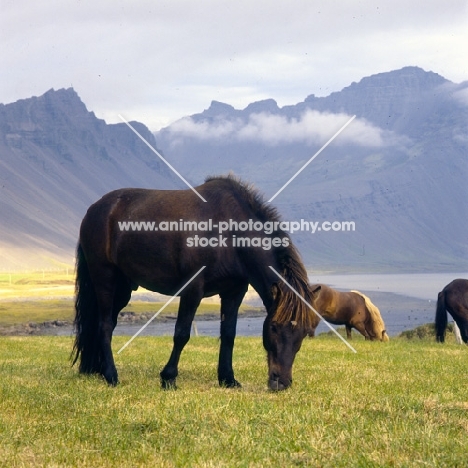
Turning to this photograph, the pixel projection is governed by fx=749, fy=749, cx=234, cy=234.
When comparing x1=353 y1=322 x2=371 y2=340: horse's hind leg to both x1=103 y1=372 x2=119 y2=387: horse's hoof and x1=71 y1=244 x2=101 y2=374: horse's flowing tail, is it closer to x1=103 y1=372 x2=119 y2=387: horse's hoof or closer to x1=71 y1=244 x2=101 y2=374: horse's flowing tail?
x1=71 y1=244 x2=101 y2=374: horse's flowing tail

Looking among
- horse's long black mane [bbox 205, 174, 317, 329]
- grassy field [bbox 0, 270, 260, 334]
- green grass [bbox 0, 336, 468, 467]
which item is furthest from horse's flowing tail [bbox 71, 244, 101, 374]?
grassy field [bbox 0, 270, 260, 334]

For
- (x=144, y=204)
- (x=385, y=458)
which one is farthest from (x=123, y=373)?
(x=385, y=458)

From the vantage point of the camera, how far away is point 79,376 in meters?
12.4

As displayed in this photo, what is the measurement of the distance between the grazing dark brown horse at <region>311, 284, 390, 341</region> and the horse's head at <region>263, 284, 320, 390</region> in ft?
62.5

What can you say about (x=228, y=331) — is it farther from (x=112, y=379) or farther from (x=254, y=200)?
(x=254, y=200)

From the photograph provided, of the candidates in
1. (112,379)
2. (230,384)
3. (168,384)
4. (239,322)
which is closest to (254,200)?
(230,384)

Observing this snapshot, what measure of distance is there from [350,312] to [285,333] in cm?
2016

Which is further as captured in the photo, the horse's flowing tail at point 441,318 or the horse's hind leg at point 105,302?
the horse's flowing tail at point 441,318

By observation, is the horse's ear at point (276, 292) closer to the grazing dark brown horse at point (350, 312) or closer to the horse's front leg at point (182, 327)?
the horse's front leg at point (182, 327)

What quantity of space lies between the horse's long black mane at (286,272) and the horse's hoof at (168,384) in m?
1.79

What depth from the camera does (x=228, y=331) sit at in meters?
11.6

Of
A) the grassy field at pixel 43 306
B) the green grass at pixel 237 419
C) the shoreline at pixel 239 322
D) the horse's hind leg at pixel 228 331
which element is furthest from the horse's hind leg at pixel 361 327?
the grassy field at pixel 43 306

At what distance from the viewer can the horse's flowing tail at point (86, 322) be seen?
497 inches

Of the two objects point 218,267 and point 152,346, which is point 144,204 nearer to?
point 218,267
